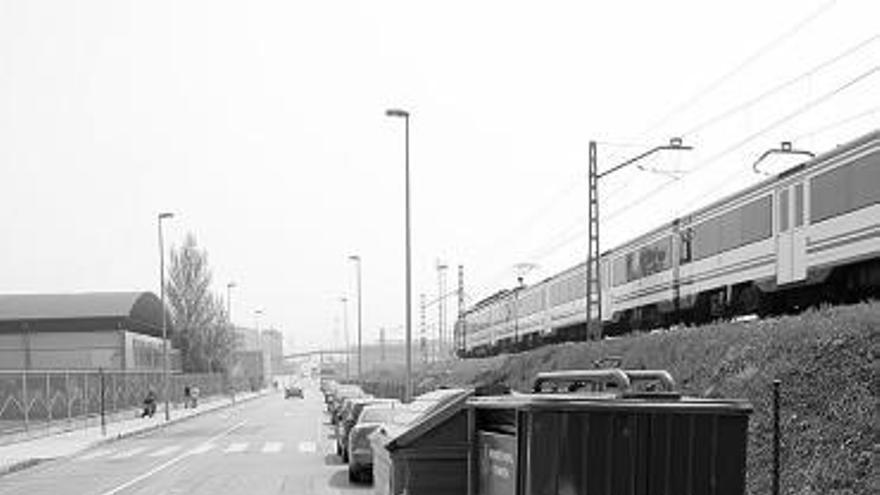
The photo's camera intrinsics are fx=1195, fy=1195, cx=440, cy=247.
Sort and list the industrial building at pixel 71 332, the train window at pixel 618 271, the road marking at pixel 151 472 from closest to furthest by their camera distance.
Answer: the road marking at pixel 151 472
the train window at pixel 618 271
the industrial building at pixel 71 332

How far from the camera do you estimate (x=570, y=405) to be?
6070mm

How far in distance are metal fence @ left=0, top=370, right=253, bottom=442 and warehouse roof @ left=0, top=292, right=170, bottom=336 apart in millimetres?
15560

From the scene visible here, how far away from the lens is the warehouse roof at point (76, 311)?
265 feet

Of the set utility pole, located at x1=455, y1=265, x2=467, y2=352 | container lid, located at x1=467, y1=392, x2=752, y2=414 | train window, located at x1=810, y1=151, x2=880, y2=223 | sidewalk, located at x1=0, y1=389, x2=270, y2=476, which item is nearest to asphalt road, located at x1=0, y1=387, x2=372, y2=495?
sidewalk, located at x1=0, y1=389, x2=270, y2=476

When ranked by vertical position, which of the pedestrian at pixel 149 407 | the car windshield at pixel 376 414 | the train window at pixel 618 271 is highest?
the train window at pixel 618 271

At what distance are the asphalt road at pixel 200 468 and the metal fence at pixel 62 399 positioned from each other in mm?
3869

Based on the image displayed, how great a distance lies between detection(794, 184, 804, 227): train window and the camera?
2275 cm

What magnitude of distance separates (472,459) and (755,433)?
18.6 feet

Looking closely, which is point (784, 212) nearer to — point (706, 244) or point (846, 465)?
point (706, 244)

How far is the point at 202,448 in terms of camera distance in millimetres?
32562

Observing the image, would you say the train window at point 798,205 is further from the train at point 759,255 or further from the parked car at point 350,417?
the parked car at point 350,417

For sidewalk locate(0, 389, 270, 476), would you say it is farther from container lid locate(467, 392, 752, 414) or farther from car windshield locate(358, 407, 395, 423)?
container lid locate(467, 392, 752, 414)

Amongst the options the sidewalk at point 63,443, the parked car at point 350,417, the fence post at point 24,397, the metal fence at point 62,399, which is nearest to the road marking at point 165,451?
the sidewalk at point 63,443

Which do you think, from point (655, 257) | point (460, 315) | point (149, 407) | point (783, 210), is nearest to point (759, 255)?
point (783, 210)
